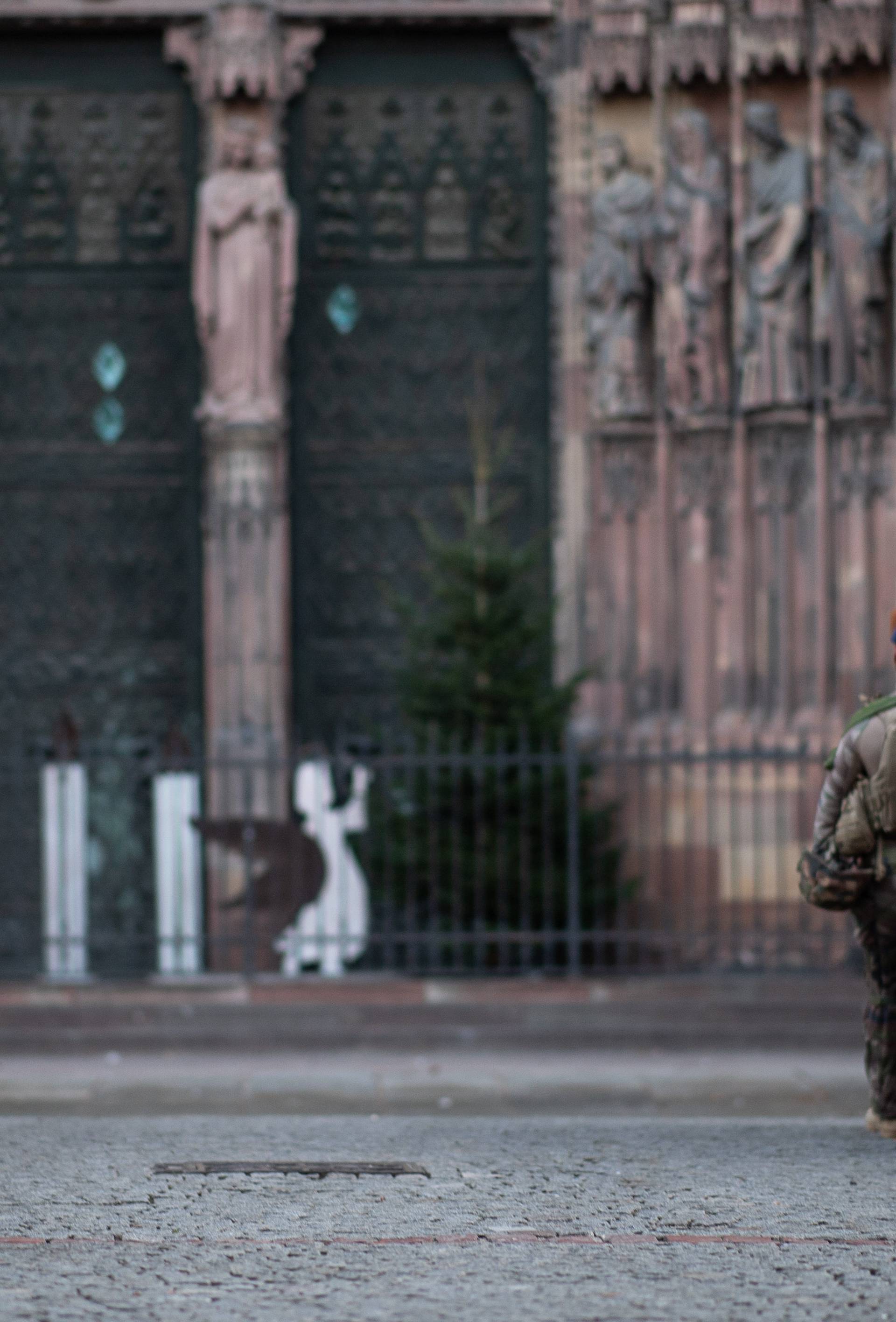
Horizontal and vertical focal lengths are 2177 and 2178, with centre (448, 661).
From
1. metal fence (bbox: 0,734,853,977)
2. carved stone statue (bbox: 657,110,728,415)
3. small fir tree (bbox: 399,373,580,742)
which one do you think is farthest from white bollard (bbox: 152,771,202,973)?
carved stone statue (bbox: 657,110,728,415)

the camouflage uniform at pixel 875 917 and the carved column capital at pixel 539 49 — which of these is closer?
the camouflage uniform at pixel 875 917

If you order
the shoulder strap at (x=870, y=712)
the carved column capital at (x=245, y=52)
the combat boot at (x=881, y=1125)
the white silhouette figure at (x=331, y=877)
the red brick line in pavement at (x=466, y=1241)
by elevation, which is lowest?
the combat boot at (x=881, y=1125)

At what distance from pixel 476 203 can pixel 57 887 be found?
556 centimetres

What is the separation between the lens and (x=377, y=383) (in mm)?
15344

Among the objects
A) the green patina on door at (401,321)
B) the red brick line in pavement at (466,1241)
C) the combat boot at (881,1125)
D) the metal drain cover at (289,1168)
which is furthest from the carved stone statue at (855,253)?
the red brick line in pavement at (466,1241)

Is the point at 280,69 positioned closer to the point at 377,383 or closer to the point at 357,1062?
the point at 377,383

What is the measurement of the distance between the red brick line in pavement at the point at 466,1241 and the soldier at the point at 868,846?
1875 mm

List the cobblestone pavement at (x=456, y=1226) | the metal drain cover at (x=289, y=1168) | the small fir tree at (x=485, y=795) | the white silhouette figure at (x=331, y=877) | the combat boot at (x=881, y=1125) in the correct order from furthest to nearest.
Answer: the white silhouette figure at (x=331, y=877) < the small fir tree at (x=485, y=795) < the combat boot at (x=881, y=1125) < the metal drain cover at (x=289, y=1168) < the cobblestone pavement at (x=456, y=1226)

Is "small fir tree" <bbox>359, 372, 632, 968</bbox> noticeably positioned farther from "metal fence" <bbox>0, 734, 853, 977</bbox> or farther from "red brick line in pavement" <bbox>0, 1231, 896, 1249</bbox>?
"red brick line in pavement" <bbox>0, 1231, 896, 1249</bbox>

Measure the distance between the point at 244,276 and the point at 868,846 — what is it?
24.6ft

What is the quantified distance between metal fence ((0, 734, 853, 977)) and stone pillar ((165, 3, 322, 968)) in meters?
0.25

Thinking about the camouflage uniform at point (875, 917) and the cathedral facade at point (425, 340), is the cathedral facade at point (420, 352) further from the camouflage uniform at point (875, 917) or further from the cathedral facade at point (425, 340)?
the camouflage uniform at point (875, 917)

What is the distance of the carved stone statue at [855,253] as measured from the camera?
13.8m

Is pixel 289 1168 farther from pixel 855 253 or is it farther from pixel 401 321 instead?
pixel 401 321
